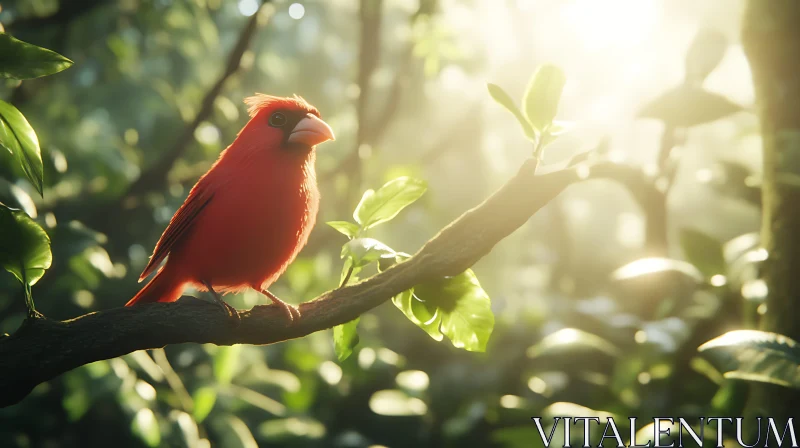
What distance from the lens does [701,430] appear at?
205 centimetres

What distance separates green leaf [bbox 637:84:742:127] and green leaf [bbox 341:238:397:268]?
4.17ft

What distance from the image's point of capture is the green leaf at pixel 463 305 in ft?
4.88

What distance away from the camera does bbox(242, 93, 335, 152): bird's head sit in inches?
75.7

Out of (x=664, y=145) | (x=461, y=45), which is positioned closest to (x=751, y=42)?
(x=664, y=145)

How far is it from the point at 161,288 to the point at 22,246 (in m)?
0.79

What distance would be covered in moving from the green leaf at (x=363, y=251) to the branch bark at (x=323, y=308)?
4cm

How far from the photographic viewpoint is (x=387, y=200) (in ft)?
5.05

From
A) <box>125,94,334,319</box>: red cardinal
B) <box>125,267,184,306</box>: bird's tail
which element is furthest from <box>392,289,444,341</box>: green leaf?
<box>125,267,184,306</box>: bird's tail

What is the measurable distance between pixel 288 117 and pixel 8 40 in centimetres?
92

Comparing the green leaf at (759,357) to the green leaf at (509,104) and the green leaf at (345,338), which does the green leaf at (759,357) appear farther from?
the green leaf at (345,338)

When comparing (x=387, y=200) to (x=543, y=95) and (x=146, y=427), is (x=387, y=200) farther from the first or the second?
(x=146, y=427)

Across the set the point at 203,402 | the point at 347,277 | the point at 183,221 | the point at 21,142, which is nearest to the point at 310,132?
the point at 183,221

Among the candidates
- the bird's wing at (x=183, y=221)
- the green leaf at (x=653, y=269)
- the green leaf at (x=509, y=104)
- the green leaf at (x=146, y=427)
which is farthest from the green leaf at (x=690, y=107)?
the green leaf at (x=146, y=427)

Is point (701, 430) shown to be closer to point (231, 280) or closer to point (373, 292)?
point (373, 292)
